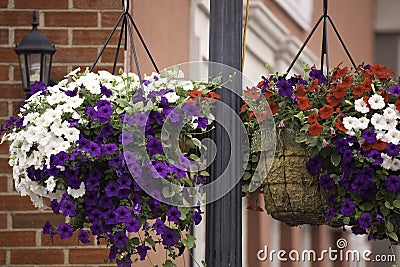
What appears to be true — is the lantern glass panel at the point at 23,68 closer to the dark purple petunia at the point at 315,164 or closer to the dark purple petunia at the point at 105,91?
the dark purple petunia at the point at 105,91

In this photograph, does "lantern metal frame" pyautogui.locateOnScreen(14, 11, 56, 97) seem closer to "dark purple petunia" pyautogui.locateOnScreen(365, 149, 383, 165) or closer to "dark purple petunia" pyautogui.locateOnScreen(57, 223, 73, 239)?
"dark purple petunia" pyautogui.locateOnScreen(57, 223, 73, 239)

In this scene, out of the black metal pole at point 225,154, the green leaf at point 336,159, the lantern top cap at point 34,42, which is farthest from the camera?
the lantern top cap at point 34,42

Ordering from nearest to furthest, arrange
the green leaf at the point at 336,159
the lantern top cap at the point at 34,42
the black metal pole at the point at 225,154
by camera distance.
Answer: the black metal pole at the point at 225,154
the green leaf at the point at 336,159
the lantern top cap at the point at 34,42

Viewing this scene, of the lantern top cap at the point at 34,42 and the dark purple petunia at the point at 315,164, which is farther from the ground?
the lantern top cap at the point at 34,42

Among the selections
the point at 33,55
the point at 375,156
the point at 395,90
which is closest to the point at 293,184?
the point at 375,156

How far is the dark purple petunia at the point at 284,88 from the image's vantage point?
7.43ft

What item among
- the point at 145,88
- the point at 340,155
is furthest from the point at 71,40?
the point at 340,155

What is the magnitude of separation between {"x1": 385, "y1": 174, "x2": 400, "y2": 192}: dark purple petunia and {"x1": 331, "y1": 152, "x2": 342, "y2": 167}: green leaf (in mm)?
106

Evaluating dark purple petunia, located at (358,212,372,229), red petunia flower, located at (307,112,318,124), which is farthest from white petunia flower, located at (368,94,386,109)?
dark purple petunia, located at (358,212,372,229)

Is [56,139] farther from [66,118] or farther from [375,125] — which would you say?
[375,125]

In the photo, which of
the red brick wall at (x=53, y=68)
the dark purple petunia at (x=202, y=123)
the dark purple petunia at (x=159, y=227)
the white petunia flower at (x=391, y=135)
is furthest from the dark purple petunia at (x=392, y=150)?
the red brick wall at (x=53, y=68)

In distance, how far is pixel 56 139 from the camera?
2225 millimetres

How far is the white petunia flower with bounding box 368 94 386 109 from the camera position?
222 centimetres

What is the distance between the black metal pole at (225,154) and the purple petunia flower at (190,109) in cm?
7
